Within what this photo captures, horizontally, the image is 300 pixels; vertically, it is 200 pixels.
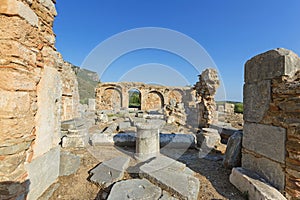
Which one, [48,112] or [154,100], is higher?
[154,100]

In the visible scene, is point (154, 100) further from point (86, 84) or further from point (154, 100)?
point (86, 84)

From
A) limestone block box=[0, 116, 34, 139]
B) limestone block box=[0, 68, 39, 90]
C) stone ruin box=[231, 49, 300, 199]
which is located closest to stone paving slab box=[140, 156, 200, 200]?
stone ruin box=[231, 49, 300, 199]

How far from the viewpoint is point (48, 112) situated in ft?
8.02

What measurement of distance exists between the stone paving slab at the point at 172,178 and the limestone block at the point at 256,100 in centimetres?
174

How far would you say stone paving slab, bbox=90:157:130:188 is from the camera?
273 centimetres

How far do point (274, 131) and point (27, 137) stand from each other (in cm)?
386

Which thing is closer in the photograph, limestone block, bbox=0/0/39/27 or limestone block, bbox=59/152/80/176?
limestone block, bbox=0/0/39/27

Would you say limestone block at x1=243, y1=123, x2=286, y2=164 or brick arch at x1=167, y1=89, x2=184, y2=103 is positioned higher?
brick arch at x1=167, y1=89, x2=184, y2=103

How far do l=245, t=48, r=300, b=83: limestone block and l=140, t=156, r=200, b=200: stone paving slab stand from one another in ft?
7.78

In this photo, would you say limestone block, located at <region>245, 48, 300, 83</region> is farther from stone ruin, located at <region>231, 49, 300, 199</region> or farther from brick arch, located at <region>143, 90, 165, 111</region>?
brick arch, located at <region>143, 90, 165, 111</region>

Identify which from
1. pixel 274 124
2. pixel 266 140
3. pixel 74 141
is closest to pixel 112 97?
pixel 74 141

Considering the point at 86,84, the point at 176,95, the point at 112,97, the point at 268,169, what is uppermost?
the point at 86,84

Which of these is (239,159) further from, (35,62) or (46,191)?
(35,62)

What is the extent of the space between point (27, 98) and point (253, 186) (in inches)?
143
